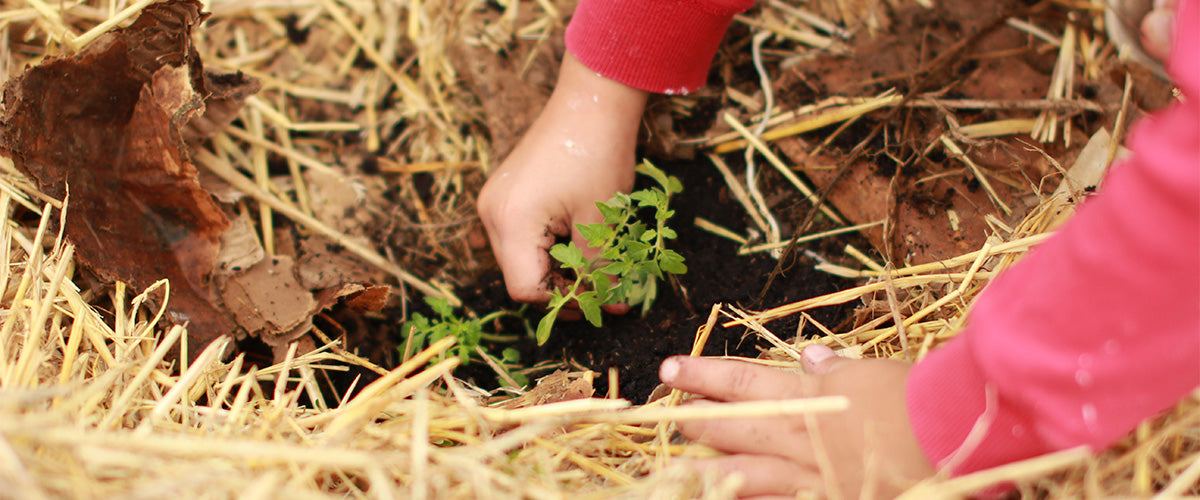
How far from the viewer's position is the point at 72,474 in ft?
3.59

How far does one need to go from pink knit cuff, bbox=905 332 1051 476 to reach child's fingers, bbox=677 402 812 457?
198mm

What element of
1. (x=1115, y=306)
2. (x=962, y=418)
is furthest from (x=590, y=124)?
(x=1115, y=306)

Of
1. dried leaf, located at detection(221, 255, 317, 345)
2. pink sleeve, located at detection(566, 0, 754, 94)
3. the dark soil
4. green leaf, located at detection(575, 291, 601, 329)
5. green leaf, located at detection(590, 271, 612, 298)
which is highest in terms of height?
pink sleeve, located at detection(566, 0, 754, 94)

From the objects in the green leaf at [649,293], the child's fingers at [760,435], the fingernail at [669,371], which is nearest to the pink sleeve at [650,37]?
the green leaf at [649,293]

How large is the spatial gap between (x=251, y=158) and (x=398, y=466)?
1368 mm

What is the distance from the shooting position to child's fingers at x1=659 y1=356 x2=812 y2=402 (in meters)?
1.41

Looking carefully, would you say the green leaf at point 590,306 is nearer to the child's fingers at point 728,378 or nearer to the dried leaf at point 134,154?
the child's fingers at point 728,378

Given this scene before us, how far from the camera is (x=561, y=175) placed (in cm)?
182

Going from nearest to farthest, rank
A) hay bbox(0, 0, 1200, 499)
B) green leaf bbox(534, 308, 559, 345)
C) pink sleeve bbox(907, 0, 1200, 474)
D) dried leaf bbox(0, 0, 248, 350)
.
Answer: pink sleeve bbox(907, 0, 1200, 474)
hay bbox(0, 0, 1200, 499)
green leaf bbox(534, 308, 559, 345)
dried leaf bbox(0, 0, 248, 350)

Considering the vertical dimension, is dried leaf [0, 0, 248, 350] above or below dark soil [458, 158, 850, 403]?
above

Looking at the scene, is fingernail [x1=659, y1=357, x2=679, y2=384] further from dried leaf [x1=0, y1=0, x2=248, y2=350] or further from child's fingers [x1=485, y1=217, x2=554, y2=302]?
dried leaf [x1=0, y1=0, x2=248, y2=350]

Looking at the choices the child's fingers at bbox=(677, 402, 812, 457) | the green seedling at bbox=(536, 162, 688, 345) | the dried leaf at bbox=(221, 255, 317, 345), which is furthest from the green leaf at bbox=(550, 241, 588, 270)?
the dried leaf at bbox=(221, 255, 317, 345)

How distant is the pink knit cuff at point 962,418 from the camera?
1.18m

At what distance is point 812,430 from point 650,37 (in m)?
1.07
